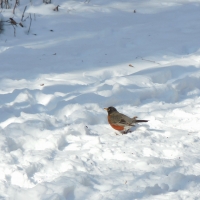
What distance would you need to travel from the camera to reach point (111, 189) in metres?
4.17

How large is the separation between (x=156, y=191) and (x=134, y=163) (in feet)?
1.67

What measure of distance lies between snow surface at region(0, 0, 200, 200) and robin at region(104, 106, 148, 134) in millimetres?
94

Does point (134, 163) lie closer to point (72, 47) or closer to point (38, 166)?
point (38, 166)

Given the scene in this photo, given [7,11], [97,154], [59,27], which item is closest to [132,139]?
[97,154]

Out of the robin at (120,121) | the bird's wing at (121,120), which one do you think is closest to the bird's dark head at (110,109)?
the robin at (120,121)

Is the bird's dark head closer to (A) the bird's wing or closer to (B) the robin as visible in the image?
(B) the robin

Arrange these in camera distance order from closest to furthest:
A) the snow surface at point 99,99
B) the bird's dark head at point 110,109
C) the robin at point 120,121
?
the snow surface at point 99,99 < the robin at point 120,121 < the bird's dark head at point 110,109

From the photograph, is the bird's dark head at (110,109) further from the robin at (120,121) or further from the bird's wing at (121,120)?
the bird's wing at (121,120)

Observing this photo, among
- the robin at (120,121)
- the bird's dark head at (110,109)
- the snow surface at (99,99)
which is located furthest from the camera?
the bird's dark head at (110,109)

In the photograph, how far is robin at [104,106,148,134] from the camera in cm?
529

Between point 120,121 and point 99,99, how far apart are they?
0.79m

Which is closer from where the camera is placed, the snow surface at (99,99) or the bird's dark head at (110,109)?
the snow surface at (99,99)

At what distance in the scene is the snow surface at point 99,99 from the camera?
430 centimetres

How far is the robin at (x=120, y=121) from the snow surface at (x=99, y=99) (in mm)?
94
